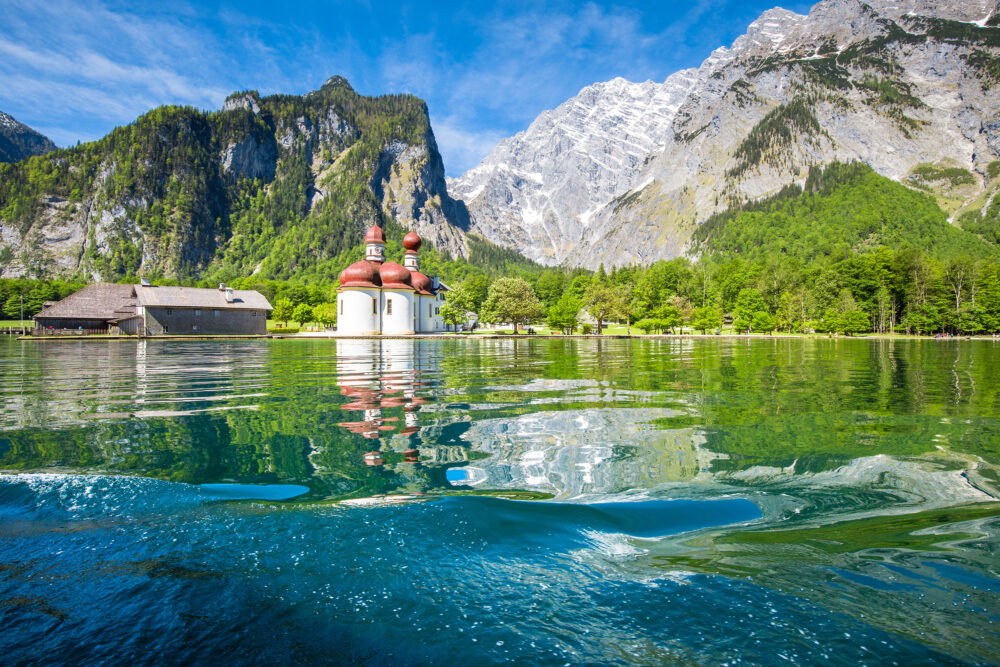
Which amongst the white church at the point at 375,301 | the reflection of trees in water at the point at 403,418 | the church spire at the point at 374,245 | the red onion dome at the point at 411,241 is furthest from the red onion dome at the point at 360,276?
the reflection of trees in water at the point at 403,418

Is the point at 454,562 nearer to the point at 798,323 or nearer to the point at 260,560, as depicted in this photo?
the point at 260,560

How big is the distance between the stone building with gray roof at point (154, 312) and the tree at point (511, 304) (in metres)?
33.4

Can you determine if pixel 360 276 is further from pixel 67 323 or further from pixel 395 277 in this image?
pixel 67 323

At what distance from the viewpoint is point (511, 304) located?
2874 inches

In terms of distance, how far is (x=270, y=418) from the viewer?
28.6 feet

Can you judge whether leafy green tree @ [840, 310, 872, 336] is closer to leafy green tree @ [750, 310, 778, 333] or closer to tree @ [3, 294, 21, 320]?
leafy green tree @ [750, 310, 778, 333]

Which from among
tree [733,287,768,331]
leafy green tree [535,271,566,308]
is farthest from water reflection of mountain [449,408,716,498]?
leafy green tree [535,271,566,308]

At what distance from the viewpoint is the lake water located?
254cm

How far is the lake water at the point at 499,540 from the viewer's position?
8.35 ft

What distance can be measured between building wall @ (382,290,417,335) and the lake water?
61.5m

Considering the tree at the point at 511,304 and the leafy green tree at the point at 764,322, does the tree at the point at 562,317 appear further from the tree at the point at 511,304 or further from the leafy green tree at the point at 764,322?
the leafy green tree at the point at 764,322

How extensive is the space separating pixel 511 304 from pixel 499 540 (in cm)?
6943

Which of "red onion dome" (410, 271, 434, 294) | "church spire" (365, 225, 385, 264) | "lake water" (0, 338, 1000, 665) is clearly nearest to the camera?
"lake water" (0, 338, 1000, 665)

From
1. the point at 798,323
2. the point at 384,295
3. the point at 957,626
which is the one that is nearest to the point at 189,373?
the point at 957,626
